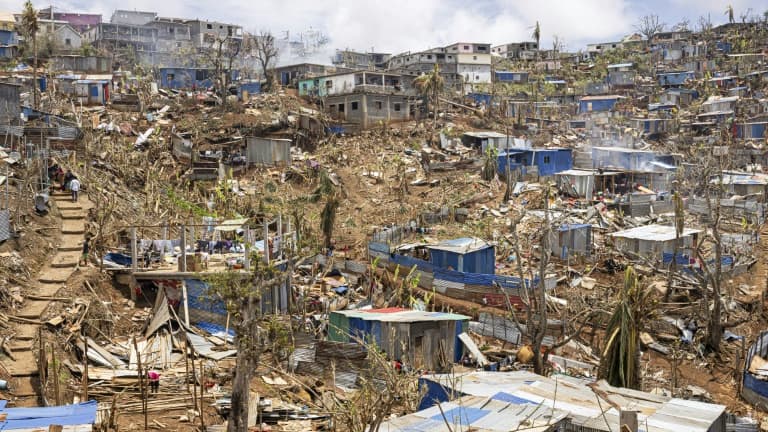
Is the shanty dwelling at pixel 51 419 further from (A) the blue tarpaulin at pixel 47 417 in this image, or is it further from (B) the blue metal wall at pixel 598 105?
(B) the blue metal wall at pixel 598 105

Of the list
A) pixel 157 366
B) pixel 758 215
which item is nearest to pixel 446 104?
pixel 758 215

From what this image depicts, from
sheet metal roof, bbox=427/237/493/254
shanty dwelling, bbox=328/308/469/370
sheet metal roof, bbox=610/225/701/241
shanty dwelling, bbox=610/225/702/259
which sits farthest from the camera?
sheet metal roof, bbox=610/225/701/241

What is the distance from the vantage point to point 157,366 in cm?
1358

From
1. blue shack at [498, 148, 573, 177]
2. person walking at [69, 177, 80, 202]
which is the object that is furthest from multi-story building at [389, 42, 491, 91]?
person walking at [69, 177, 80, 202]

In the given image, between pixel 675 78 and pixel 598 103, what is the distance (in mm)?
8513

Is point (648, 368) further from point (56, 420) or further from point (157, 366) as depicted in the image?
point (56, 420)

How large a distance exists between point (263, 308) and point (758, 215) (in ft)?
71.0

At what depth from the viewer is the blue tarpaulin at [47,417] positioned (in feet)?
27.7

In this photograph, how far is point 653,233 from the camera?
24.4 metres

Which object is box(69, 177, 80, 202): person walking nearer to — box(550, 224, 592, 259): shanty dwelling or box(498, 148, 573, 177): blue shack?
box(550, 224, 592, 259): shanty dwelling

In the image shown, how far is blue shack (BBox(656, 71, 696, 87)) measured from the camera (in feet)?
189

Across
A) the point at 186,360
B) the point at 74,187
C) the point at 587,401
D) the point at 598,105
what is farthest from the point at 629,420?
the point at 598,105

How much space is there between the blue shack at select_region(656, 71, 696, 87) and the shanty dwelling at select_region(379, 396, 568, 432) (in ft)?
178

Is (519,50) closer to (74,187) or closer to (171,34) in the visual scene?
(171,34)
